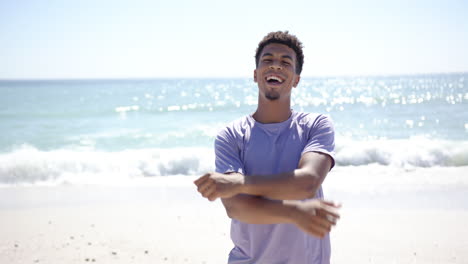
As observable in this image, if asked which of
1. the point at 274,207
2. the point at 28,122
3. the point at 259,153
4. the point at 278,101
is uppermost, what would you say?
the point at 28,122

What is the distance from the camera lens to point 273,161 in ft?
7.26

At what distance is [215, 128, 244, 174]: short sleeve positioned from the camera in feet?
7.21

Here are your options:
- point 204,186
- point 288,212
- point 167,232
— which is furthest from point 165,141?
point 288,212

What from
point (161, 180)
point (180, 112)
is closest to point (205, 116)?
point (180, 112)

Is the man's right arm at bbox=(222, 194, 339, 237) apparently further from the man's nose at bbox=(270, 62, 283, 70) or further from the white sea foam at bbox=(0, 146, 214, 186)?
the white sea foam at bbox=(0, 146, 214, 186)

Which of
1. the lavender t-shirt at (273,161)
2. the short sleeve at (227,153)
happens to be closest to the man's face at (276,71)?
the lavender t-shirt at (273,161)

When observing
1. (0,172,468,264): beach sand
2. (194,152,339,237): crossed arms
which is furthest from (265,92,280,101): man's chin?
(0,172,468,264): beach sand

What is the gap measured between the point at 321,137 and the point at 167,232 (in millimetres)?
4594

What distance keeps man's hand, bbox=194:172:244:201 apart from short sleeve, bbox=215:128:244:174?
6.6 inches

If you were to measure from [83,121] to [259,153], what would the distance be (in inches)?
850

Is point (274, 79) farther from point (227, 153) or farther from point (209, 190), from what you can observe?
point (209, 190)

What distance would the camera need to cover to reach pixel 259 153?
2.24m

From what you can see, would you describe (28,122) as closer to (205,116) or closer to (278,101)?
(205,116)

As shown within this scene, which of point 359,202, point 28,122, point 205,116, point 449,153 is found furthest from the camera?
point 205,116
